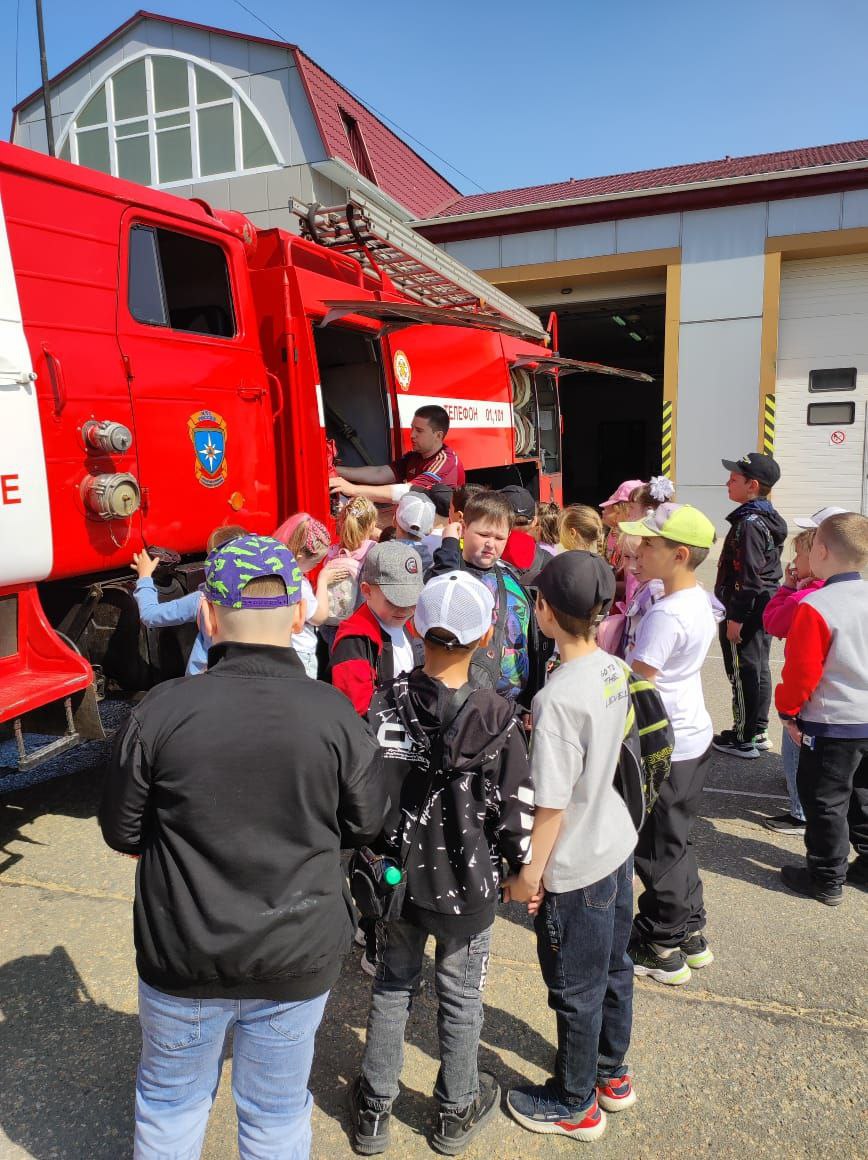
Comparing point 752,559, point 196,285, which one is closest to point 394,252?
point 196,285

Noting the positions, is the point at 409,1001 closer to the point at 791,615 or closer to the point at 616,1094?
the point at 616,1094

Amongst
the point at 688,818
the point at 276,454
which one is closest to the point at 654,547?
the point at 688,818

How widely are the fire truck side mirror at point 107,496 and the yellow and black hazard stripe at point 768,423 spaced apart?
38.1ft

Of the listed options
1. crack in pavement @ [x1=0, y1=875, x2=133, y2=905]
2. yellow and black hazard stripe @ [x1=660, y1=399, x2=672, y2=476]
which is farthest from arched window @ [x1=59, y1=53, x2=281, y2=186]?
crack in pavement @ [x1=0, y1=875, x2=133, y2=905]

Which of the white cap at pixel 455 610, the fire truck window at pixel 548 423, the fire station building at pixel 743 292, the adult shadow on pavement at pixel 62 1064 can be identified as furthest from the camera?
the fire station building at pixel 743 292

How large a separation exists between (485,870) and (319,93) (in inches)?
570

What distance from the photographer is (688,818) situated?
2.90 meters

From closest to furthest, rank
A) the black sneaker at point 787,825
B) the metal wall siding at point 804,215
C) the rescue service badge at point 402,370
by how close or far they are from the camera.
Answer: the black sneaker at point 787,825, the rescue service badge at point 402,370, the metal wall siding at point 804,215

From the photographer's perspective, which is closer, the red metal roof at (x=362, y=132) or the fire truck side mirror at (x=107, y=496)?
the fire truck side mirror at (x=107, y=496)

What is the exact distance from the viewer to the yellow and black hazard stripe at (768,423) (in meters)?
13.0

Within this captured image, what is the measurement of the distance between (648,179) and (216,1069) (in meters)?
A: 18.0

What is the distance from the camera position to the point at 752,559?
5008 mm

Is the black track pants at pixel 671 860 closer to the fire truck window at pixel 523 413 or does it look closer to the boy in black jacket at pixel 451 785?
the boy in black jacket at pixel 451 785

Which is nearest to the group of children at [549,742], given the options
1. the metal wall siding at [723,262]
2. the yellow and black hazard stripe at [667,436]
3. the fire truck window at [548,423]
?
the fire truck window at [548,423]
